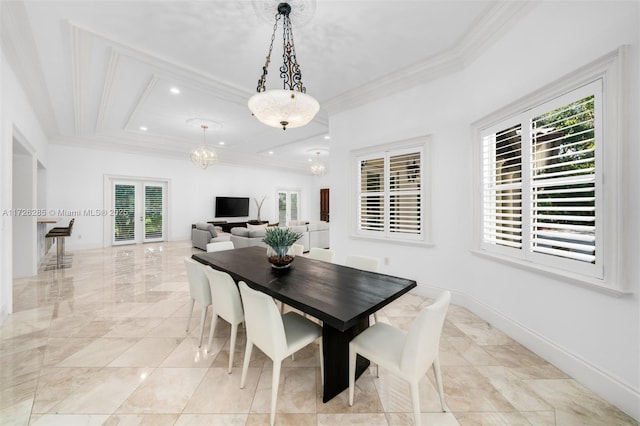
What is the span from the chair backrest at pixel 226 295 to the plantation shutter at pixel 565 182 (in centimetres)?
254

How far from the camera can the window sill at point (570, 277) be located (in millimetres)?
1606

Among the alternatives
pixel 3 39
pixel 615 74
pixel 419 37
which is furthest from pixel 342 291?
pixel 3 39

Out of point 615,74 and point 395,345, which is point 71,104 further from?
point 615,74

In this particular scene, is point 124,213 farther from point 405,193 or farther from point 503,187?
point 503,187

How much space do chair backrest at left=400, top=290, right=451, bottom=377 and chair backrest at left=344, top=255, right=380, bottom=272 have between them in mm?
1013

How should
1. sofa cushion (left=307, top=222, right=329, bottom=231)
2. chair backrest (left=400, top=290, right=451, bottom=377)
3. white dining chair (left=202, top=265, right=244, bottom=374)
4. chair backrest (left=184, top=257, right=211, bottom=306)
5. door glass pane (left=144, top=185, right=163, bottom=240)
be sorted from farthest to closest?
door glass pane (left=144, top=185, right=163, bottom=240), sofa cushion (left=307, top=222, right=329, bottom=231), chair backrest (left=184, top=257, right=211, bottom=306), white dining chair (left=202, top=265, right=244, bottom=374), chair backrest (left=400, top=290, right=451, bottom=377)

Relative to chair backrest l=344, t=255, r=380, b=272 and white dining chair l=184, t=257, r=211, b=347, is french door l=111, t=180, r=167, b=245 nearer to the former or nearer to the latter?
white dining chair l=184, t=257, r=211, b=347

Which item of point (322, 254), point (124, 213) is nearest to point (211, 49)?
point (322, 254)

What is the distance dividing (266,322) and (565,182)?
2.37m

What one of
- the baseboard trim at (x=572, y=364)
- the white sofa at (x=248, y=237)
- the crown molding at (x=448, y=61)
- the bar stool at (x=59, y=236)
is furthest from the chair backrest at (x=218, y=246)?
the bar stool at (x=59, y=236)

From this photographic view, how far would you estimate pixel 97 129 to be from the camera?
5695 millimetres

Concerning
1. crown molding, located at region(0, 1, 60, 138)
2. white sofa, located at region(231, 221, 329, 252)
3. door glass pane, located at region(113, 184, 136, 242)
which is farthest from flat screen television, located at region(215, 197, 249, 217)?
crown molding, located at region(0, 1, 60, 138)

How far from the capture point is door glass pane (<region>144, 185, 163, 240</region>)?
7629 mm

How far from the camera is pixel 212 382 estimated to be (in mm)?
1813
